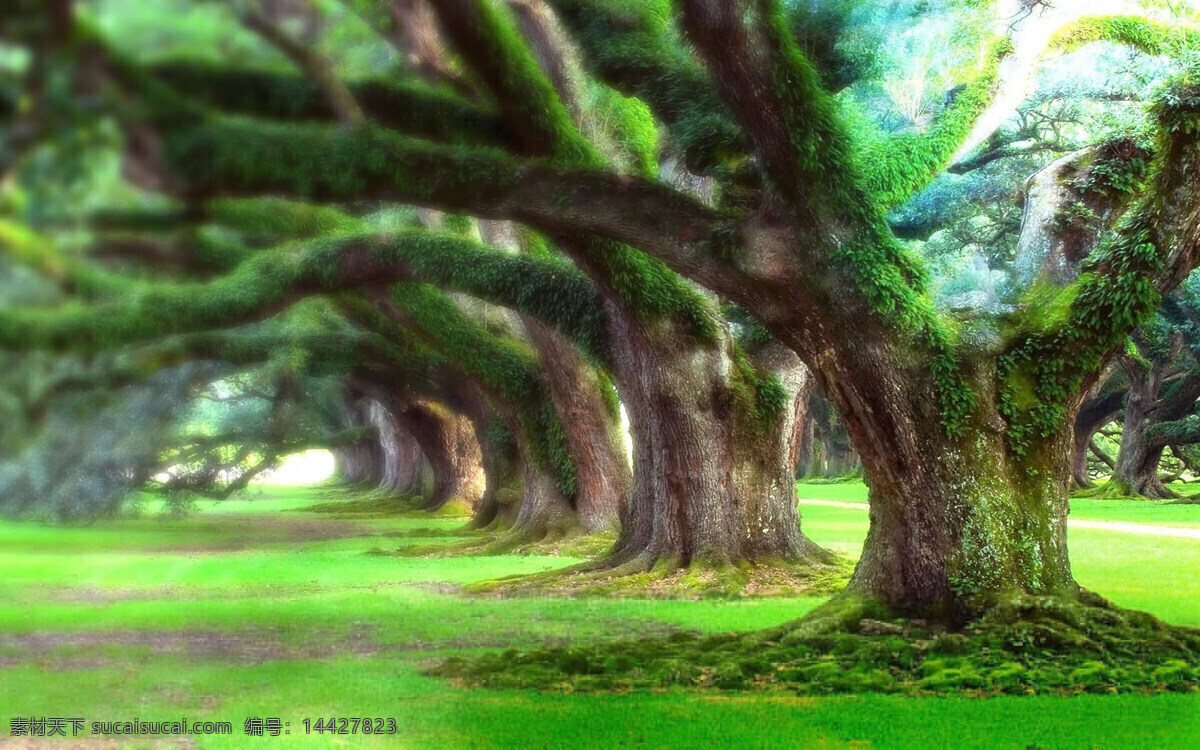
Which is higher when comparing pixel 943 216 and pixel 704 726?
pixel 943 216

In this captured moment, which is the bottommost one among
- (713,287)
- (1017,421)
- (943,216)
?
(1017,421)

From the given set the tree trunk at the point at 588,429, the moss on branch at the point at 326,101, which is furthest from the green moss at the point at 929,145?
the tree trunk at the point at 588,429

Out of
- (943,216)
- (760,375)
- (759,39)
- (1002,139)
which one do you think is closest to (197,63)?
(759,39)

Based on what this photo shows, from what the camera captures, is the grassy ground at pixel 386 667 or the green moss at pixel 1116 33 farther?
the green moss at pixel 1116 33

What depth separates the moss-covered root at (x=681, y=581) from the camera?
1063 cm

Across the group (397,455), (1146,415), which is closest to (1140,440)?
(1146,415)

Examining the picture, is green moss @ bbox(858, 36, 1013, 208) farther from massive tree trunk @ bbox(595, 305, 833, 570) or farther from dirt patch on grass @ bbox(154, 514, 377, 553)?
dirt patch on grass @ bbox(154, 514, 377, 553)

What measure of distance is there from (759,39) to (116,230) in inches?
229

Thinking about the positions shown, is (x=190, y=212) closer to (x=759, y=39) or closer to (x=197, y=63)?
(x=197, y=63)

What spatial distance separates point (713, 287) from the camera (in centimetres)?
812

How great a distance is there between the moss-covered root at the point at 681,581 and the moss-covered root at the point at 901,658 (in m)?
2.77

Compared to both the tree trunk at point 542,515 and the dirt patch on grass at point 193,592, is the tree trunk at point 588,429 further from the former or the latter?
the dirt patch on grass at point 193,592

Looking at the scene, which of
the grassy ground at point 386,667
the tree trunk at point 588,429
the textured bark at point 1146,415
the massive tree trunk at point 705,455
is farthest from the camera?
the textured bark at point 1146,415

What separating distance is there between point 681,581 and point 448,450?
16643 mm
